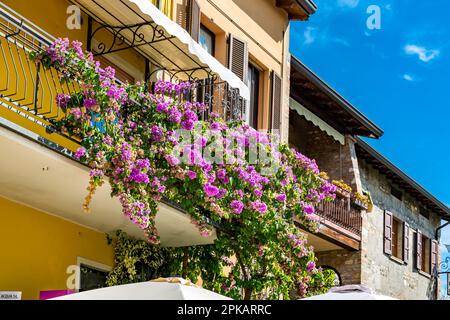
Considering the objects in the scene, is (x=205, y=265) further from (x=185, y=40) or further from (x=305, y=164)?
(x=185, y=40)

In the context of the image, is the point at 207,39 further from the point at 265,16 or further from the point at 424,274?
the point at 424,274

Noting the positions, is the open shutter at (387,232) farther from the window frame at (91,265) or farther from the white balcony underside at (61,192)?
the window frame at (91,265)

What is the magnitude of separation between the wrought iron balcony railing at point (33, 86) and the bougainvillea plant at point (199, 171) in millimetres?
246

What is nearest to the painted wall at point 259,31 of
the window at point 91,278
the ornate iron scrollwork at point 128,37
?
the ornate iron scrollwork at point 128,37

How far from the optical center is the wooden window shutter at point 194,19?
45.7 feet

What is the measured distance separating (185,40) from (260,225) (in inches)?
112

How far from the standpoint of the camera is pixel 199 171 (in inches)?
444

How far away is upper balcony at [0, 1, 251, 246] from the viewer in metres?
9.48

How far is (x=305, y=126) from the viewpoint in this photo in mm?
22562

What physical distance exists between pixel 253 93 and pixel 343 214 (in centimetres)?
495

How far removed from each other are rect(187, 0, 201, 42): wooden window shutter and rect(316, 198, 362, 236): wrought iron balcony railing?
21.5ft

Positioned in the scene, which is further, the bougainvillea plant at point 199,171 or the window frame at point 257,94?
the window frame at point 257,94
